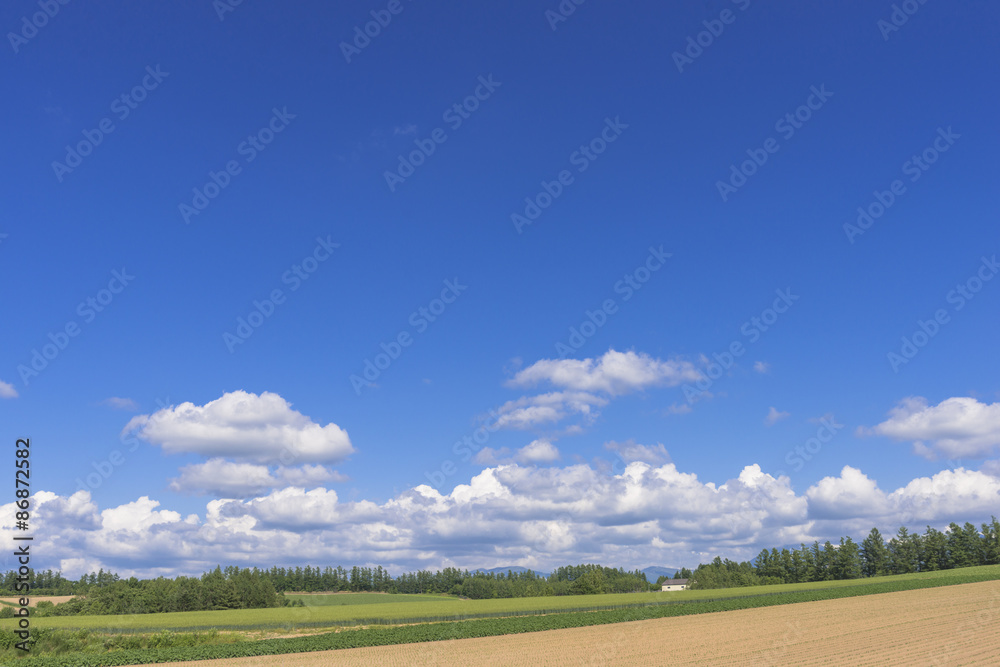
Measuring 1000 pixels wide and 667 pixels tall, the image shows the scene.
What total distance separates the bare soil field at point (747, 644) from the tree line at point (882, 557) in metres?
105

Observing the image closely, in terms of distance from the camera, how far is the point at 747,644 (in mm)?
40594

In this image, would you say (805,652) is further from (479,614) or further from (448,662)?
(479,614)

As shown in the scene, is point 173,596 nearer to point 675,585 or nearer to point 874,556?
point 675,585

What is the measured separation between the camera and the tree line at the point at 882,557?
485 feet

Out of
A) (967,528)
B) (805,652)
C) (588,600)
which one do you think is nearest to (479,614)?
(588,600)

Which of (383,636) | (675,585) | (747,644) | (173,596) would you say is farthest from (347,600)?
(747,644)

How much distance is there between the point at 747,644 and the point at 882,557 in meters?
146

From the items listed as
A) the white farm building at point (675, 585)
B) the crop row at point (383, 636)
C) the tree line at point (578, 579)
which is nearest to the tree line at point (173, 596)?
the tree line at point (578, 579)

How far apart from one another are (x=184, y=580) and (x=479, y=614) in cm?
7558

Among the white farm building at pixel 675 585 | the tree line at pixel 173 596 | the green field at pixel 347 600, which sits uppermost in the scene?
the tree line at pixel 173 596

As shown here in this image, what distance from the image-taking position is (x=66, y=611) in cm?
9731

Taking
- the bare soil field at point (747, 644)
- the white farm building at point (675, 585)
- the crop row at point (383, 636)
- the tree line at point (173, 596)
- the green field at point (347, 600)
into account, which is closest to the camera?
the bare soil field at point (747, 644)

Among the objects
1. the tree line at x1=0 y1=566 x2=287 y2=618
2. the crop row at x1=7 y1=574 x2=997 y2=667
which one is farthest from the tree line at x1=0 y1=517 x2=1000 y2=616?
the crop row at x1=7 y1=574 x2=997 y2=667

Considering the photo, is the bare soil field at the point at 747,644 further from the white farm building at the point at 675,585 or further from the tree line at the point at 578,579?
the white farm building at the point at 675,585
